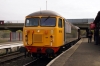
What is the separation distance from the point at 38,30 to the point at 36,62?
2.43m

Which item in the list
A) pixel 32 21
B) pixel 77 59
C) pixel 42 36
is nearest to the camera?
pixel 77 59

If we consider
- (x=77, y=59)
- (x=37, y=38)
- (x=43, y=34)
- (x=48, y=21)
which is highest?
(x=48, y=21)

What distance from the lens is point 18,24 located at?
6316cm

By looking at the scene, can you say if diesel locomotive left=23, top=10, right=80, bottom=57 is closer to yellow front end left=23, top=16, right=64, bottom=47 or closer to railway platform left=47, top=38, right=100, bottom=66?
yellow front end left=23, top=16, right=64, bottom=47

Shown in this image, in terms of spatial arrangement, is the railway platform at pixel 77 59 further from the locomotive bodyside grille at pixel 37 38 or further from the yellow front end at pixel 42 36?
the locomotive bodyside grille at pixel 37 38

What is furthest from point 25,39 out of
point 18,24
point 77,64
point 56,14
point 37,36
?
point 18,24

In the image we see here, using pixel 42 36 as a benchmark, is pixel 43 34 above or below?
above

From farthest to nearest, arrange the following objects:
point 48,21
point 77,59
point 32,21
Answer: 1. point 32,21
2. point 48,21
3. point 77,59

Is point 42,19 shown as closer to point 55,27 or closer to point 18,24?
point 55,27

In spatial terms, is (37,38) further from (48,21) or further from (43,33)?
(48,21)

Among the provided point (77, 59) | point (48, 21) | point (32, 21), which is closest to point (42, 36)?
point (48, 21)

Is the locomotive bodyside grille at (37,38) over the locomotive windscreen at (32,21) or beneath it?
beneath

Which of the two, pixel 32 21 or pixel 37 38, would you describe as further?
pixel 32 21


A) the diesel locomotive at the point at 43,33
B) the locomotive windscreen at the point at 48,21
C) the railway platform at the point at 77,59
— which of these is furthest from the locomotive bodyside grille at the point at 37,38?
the railway platform at the point at 77,59
